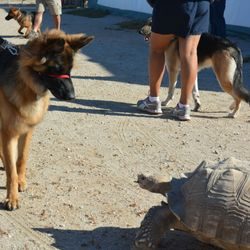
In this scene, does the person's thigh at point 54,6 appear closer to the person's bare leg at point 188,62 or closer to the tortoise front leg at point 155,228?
the person's bare leg at point 188,62

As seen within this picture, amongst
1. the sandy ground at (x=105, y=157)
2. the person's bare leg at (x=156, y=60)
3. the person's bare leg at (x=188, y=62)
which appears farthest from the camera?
the person's bare leg at (x=156, y=60)

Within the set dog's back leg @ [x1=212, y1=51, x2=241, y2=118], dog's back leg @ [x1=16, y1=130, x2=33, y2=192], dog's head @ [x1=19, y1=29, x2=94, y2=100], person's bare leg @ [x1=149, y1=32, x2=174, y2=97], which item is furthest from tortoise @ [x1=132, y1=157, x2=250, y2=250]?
dog's back leg @ [x1=212, y1=51, x2=241, y2=118]

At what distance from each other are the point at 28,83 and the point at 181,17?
2.85 m

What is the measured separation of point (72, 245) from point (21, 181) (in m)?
1.12

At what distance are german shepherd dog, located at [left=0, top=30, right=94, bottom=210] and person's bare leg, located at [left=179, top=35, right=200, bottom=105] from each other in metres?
2.69

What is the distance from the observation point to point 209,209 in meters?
3.43

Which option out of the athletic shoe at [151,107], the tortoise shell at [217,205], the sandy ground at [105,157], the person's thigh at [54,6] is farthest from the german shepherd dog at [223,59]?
the person's thigh at [54,6]

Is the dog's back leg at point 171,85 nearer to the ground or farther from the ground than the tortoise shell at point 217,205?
nearer to the ground

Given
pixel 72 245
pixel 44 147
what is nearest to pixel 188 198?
pixel 72 245

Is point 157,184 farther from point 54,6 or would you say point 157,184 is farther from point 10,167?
point 54,6

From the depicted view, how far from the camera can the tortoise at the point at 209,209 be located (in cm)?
338

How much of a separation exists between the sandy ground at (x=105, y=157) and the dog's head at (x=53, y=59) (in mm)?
303

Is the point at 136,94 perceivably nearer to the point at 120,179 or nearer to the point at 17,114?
the point at 120,179

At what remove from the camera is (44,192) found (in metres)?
4.76
